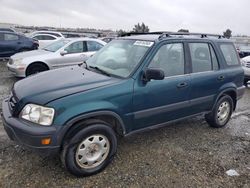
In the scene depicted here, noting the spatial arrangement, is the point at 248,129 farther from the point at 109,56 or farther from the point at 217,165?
the point at 109,56

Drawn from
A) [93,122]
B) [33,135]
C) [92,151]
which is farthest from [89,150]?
[33,135]

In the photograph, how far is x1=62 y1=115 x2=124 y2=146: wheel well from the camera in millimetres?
3025

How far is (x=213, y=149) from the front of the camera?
421 centimetres

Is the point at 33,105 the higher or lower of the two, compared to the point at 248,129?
higher

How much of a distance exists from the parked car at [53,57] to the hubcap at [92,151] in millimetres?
5596

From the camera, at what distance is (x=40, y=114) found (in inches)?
114

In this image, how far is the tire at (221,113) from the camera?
4.86 meters

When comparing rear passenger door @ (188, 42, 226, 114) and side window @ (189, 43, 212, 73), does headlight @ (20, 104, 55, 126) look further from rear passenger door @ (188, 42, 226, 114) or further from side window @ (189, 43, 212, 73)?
side window @ (189, 43, 212, 73)

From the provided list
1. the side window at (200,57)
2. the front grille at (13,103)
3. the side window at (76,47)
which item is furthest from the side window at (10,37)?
the side window at (200,57)

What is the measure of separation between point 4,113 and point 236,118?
4.83 metres

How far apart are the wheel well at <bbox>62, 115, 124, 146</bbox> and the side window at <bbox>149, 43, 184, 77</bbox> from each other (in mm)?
978

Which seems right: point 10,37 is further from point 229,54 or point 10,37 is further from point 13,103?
point 229,54

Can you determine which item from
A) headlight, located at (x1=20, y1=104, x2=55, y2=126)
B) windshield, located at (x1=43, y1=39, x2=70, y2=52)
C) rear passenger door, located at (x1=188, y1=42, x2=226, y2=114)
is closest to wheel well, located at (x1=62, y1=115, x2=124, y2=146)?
headlight, located at (x1=20, y1=104, x2=55, y2=126)

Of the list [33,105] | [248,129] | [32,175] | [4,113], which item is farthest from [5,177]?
[248,129]
